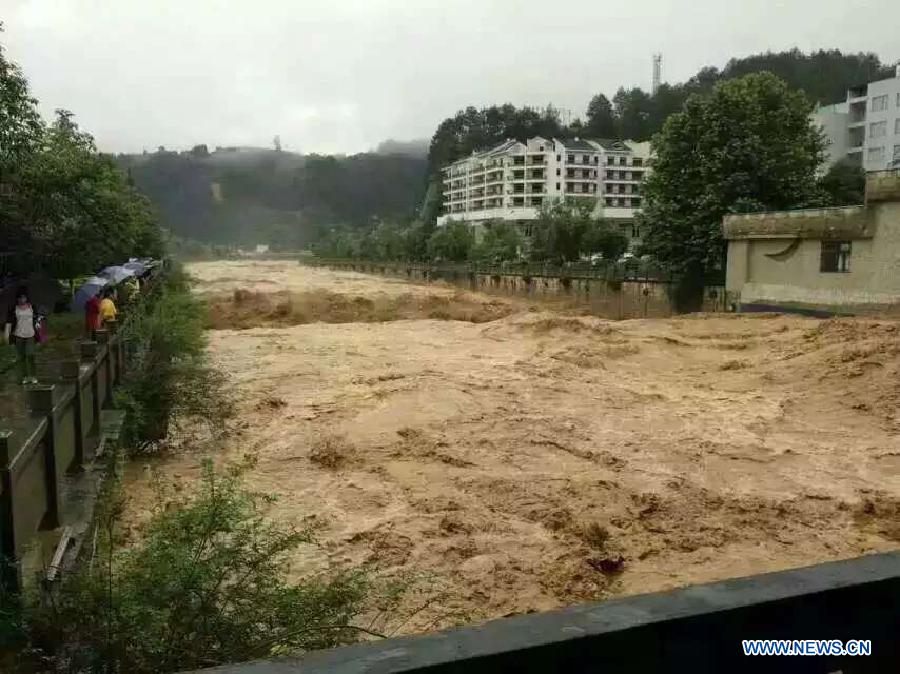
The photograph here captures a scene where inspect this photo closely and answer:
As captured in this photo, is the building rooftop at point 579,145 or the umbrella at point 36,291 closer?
the umbrella at point 36,291

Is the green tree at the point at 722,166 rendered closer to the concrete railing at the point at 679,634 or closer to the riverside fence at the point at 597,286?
the riverside fence at the point at 597,286

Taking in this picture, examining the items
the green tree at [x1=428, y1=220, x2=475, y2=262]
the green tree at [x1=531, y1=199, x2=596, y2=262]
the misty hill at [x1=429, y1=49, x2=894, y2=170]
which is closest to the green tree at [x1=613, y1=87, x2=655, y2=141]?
the misty hill at [x1=429, y1=49, x2=894, y2=170]

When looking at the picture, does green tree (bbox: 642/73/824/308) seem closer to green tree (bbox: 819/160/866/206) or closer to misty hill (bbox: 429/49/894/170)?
green tree (bbox: 819/160/866/206)

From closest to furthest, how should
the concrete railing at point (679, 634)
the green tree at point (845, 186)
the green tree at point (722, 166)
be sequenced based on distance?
the concrete railing at point (679, 634)
the green tree at point (722, 166)
the green tree at point (845, 186)

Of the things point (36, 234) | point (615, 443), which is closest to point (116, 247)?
point (36, 234)

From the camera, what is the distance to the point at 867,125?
62344 mm

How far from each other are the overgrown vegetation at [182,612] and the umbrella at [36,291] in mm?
19264

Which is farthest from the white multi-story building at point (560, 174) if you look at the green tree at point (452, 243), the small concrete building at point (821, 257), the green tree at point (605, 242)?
the small concrete building at point (821, 257)

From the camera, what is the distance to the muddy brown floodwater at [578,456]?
8.05 metres

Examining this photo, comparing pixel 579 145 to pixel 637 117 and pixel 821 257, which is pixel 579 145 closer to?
pixel 637 117

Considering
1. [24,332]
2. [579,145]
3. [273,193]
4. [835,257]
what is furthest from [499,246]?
[273,193]

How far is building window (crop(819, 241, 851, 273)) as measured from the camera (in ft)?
80.1

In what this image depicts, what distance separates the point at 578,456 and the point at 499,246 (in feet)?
150

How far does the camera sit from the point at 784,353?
68.2 ft
